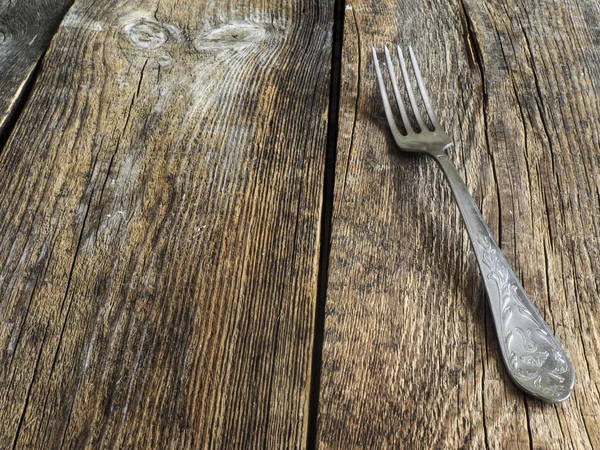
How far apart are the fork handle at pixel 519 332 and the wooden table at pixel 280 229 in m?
0.02

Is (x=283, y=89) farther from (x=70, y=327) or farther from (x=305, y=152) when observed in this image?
(x=70, y=327)

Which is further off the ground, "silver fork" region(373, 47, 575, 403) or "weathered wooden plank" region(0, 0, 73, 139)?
"weathered wooden plank" region(0, 0, 73, 139)

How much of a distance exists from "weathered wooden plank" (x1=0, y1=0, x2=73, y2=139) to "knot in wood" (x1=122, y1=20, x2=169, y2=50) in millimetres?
141

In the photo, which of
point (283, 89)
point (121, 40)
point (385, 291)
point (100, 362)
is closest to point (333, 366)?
point (385, 291)

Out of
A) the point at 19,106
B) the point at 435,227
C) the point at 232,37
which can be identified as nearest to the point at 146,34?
the point at 232,37

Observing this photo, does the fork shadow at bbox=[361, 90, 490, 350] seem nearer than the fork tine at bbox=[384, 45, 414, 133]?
Yes

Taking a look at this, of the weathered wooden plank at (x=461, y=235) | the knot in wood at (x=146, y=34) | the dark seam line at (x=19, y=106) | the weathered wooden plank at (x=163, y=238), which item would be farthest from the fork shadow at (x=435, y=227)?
the dark seam line at (x=19, y=106)

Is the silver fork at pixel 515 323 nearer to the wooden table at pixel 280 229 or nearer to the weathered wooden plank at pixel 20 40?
the wooden table at pixel 280 229

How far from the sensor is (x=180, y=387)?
598 millimetres

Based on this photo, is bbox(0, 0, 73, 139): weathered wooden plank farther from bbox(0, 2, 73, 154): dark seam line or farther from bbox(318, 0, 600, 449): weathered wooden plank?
bbox(318, 0, 600, 449): weathered wooden plank

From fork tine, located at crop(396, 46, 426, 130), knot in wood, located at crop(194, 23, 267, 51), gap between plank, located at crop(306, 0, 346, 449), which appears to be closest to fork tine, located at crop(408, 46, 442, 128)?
fork tine, located at crop(396, 46, 426, 130)

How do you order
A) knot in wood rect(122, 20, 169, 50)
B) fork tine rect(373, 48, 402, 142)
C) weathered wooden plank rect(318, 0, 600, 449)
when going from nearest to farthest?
weathered wooden plank rect(318, 0, 600, 449)
fork tine rect(373, 48, 402, 142)
knot in wood rect(122, 20, 169, 50)

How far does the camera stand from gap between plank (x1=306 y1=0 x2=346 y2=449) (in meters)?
0.60

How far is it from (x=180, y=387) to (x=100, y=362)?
0.09 meters
